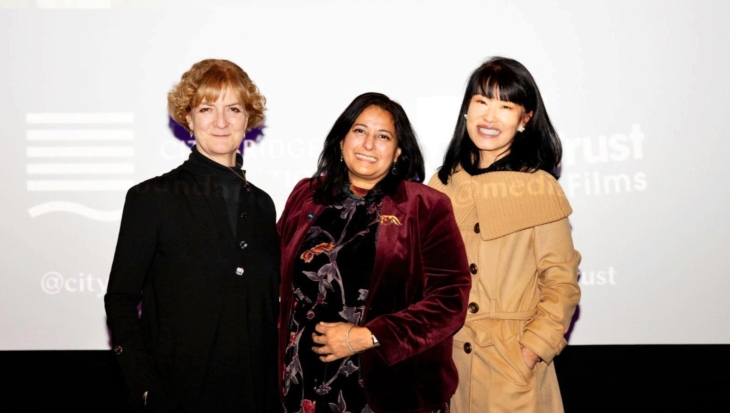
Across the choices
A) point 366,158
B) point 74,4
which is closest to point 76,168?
point 74,4

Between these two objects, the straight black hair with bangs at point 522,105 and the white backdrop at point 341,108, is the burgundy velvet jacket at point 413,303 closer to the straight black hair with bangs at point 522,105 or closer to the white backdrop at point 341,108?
the straight black hair with bangs at point 522,105

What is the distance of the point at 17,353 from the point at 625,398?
11.9ft

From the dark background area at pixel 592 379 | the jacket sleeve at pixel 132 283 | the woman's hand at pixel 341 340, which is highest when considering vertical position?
the jacket sleeve at pixel 132 283

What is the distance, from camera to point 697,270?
149 inches

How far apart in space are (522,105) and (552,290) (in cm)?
65

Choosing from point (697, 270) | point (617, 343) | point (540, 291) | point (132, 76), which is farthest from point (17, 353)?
point (697, 270)

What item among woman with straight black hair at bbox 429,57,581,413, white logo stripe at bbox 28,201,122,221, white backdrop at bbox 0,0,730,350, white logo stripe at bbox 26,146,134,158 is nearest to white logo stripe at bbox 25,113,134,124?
white backdrop at bbox 0,0,730,350

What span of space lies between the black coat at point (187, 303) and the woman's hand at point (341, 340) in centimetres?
24

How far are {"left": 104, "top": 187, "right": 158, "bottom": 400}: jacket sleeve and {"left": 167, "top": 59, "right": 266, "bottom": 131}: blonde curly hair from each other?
0.36m

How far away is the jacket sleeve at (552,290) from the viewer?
2.19 meters

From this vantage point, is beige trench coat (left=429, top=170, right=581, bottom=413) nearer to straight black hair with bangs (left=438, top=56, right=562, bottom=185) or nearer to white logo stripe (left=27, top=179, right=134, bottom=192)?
straight black hair with bangs (left=438, top=56, right=562, bottom=185)

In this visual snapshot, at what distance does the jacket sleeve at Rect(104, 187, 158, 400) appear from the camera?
197 centimetres

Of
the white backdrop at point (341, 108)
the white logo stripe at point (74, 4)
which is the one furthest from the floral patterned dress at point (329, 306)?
the white logo stripe at point (74, 4)

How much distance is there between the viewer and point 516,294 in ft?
7.37
